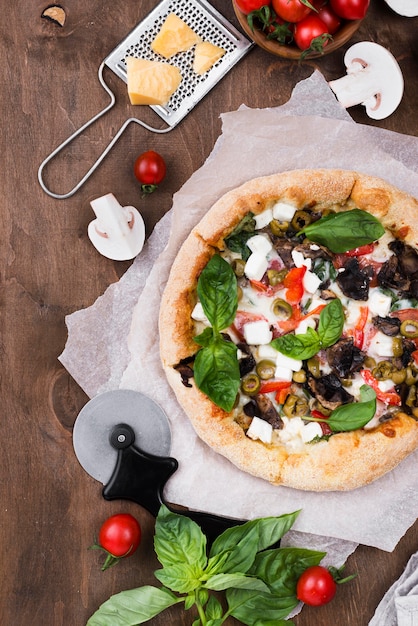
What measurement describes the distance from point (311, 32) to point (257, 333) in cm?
121

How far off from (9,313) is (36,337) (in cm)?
15

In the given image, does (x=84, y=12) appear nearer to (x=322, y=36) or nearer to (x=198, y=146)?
(x=198, y=146)

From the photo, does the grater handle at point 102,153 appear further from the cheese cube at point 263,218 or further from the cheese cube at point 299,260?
the cheese cube at point 299,260

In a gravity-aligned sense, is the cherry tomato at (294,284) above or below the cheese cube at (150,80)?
below

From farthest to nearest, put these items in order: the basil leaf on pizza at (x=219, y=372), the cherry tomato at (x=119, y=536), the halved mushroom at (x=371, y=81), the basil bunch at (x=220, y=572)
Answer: the halved mushroom at (x=371, y=81) → the cherry tomato at (x=119, y=536) → the basil bunch at (x=220, y=572) → the basil leaf on pizza at (x=219, y=372)

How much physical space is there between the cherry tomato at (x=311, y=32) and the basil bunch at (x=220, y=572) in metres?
1.85

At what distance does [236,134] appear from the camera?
128 inches

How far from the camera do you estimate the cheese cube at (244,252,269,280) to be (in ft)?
10.0

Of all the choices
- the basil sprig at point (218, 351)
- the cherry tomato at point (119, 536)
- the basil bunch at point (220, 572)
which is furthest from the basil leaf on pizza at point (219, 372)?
the cherry tomato at point (119, 536)

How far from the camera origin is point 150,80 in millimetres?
3211

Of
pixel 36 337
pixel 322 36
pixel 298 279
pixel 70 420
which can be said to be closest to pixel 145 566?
pixel 70 420

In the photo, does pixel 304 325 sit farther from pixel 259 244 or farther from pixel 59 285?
pixel 59 285

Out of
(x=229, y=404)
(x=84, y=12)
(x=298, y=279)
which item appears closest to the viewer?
(x=229, y=404)

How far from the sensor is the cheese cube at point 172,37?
325 cm
